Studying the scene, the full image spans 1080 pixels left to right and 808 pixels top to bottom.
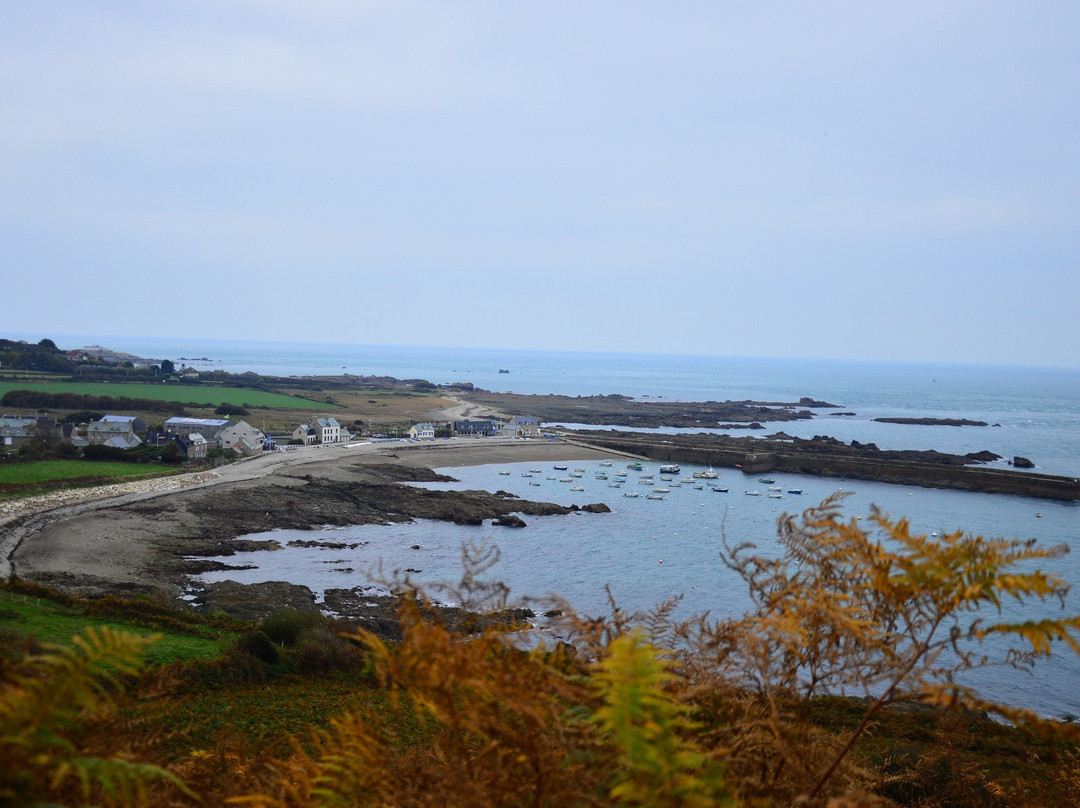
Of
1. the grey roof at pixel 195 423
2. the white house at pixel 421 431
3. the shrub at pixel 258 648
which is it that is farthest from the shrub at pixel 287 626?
the white house at pixel 421 431

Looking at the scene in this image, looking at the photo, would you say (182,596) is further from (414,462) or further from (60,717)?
(414,462)

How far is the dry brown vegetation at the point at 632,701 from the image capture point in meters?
2.66

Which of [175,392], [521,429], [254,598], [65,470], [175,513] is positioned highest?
[175,392]

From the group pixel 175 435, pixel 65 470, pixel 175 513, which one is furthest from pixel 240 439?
pixel 175 513

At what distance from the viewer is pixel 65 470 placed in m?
51.9

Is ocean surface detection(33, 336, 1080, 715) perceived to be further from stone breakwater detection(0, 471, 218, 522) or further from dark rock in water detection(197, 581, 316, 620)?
stone breakwater detection(0, 471, 218, 522)

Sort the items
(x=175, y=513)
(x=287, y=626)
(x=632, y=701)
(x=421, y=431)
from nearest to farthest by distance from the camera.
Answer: (x=632, y=701) → (x=287, y=626) → (x=175, y=513) → (x=421, y=431)

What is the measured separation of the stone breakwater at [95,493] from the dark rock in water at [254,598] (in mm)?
15608

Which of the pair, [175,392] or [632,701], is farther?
[175,392]

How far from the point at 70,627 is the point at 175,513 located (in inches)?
915

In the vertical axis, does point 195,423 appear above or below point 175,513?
above

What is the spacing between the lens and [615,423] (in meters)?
109

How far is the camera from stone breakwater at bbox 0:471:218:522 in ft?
135

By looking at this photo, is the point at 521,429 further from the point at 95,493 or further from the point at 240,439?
the point at 95,493
